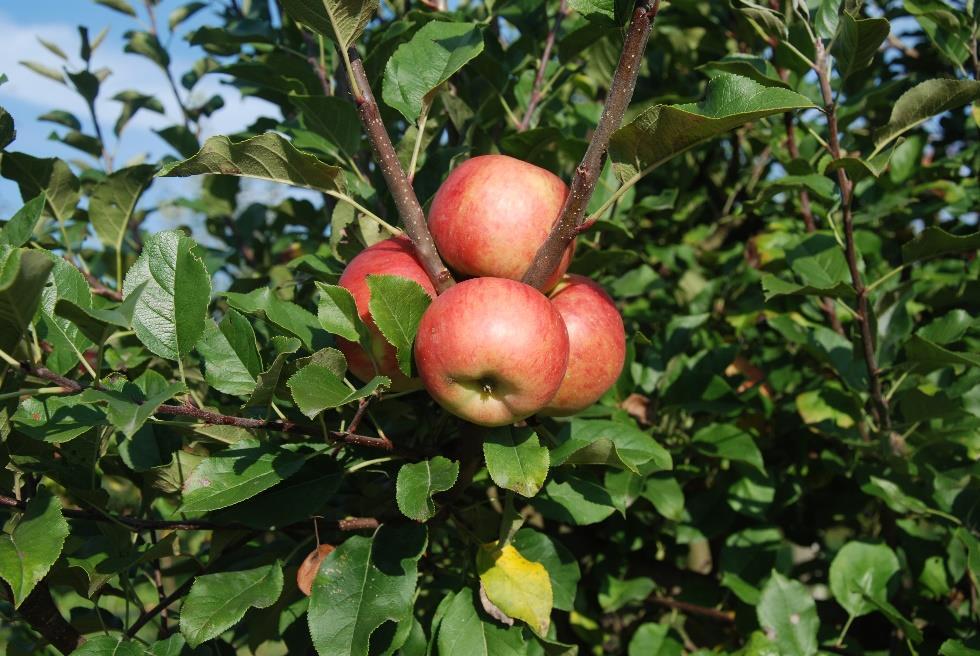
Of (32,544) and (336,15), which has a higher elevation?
(336,15)

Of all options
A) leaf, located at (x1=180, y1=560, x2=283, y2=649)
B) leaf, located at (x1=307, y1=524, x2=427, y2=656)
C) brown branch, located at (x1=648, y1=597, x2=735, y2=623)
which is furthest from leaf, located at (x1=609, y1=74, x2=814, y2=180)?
brown branch, located at (x1=648, y1=597, x2=735, y2=623)

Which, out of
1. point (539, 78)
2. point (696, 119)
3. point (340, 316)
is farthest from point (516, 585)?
point (539, 78)

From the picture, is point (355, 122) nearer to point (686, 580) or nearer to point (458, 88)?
point (458, 88)

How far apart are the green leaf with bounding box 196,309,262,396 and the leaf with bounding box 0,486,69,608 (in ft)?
0.88

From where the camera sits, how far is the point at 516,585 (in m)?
1.22

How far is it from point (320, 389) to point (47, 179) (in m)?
0.96

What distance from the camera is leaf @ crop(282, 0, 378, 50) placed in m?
1.02

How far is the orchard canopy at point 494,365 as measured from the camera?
40.3 inches

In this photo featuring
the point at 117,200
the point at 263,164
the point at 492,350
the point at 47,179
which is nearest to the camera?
the point at 492,350

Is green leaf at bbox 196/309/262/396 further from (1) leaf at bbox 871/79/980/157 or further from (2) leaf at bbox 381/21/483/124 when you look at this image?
(1) leaf at bbox 871/79/980/157

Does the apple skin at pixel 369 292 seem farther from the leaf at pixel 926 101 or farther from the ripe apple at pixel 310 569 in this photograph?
the leaf at pixel 926 101

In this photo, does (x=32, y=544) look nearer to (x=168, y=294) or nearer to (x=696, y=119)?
(x=168, y=294)

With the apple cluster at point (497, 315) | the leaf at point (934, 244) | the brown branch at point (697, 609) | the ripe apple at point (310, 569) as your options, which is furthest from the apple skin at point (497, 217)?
the brown branch at point (697, 609)

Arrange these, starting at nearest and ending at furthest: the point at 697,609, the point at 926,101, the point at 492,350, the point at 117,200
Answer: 1. the point at 492,350
2. the point at 926,101
3. the point at 117,200
4. the point at 697,609
